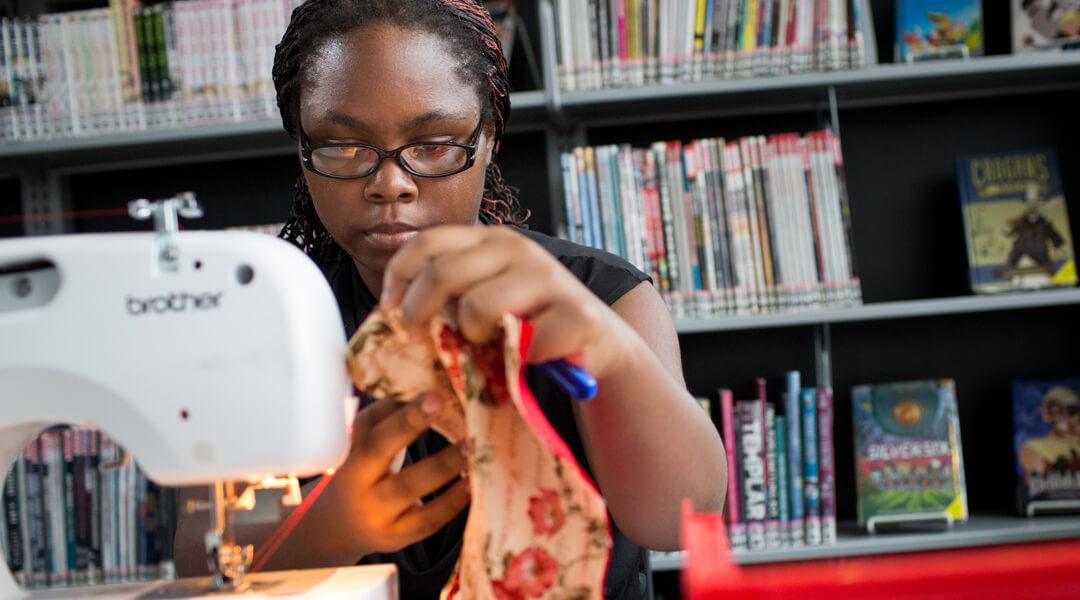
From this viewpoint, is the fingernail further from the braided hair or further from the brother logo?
the braided hair

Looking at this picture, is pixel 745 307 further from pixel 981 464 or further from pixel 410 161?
pixel 410 161

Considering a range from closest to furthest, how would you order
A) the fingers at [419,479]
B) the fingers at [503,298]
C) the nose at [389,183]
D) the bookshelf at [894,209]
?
the fingers at [503,298], the fingers at [419,479], the nose at [389,183], the bookshelf at [894,209]

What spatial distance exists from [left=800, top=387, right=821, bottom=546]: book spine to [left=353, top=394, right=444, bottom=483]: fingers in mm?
1330

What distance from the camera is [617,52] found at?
193 centimetres

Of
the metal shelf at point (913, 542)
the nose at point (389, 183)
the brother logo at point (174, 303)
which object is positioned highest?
the nose at point (389, 183)

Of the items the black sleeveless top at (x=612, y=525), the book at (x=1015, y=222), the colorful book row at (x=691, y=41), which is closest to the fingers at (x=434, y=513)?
the black sleeveless top at (x=612, y=525)

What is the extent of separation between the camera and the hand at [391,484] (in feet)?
2.44

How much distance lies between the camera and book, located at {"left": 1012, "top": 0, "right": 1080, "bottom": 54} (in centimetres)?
200

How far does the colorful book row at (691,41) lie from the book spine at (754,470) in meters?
0.60

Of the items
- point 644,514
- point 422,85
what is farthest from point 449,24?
point 644,514

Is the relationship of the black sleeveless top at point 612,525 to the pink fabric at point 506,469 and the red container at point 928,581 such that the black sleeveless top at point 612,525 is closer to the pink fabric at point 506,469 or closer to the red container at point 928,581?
the pink fabric at point 506,469

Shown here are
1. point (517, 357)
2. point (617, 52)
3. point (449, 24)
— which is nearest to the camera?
point (517, 357)

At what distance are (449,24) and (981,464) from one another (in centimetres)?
156

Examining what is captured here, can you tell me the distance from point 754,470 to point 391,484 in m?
1.29
